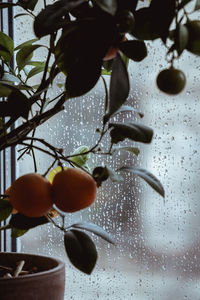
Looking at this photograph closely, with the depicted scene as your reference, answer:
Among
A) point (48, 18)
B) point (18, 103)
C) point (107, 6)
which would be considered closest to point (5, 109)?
point (18, 103)

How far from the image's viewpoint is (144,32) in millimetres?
560

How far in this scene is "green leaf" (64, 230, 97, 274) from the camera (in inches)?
24.3

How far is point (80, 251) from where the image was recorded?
0.63 m

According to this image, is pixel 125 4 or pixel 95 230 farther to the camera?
pixel 95 230

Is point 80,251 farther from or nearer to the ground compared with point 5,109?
nearer to the ground

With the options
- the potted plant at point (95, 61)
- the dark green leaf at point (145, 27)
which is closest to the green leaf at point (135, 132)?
the potted plant at point (95, 61)

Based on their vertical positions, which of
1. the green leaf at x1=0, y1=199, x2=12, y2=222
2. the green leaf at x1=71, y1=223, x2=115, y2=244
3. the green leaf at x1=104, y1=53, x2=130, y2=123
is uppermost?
the green leaf at x1=104, y1=53, x2=130, y2=123

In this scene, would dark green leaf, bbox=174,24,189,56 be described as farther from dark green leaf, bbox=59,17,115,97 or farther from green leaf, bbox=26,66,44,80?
green leaf, bbox=26,66,44,80

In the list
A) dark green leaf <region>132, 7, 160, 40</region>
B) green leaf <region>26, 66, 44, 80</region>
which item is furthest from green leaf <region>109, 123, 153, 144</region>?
green leaf <region>26, 66, 44, 80</region>

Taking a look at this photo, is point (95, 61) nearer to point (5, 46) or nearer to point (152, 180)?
point (152, 180)

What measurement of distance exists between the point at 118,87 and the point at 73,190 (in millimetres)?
143

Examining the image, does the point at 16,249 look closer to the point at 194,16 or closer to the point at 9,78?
the point at 9,78

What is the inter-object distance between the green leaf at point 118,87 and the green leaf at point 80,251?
0.21 meters

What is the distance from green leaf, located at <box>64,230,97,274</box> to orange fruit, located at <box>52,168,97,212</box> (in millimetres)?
89
